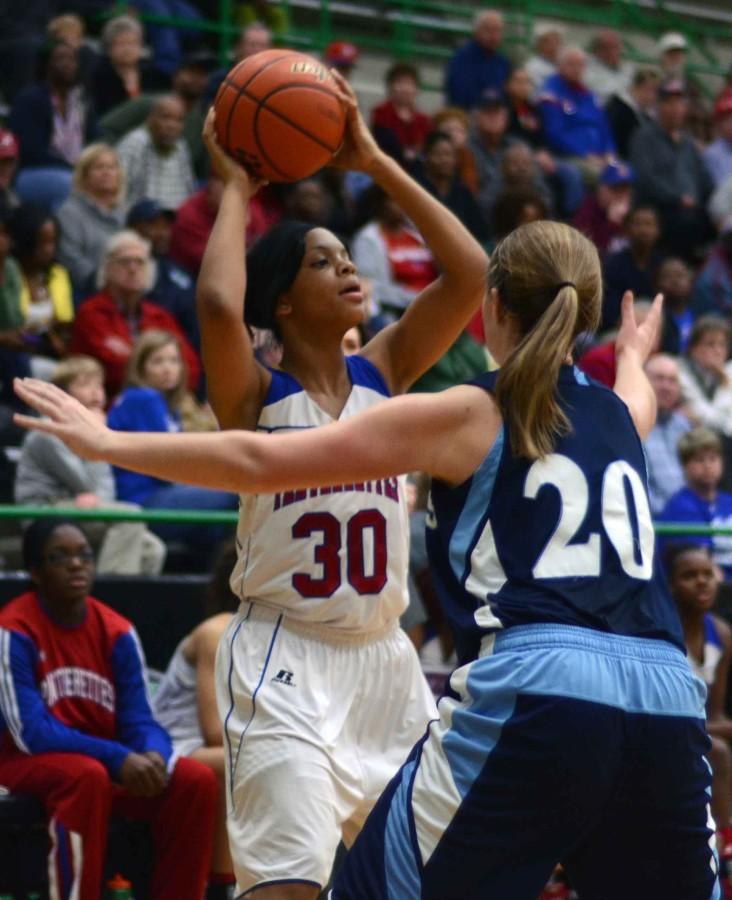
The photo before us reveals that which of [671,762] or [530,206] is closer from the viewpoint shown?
[671,762]

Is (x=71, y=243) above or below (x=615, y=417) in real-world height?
below

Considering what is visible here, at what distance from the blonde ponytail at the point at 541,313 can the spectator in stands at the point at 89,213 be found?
6712 millimetres

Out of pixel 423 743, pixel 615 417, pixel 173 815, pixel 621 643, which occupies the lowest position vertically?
pixel 173 815

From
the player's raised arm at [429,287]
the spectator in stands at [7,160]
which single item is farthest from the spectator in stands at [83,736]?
the spectator in stands at [7,160]

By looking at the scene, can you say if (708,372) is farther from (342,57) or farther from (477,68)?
(477,68)

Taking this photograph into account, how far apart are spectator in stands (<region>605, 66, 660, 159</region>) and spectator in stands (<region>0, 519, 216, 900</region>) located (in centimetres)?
955

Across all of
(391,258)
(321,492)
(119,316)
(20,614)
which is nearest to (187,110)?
(391,258)

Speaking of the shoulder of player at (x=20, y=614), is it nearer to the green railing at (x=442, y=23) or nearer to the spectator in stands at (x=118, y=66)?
the spectator in stands at (x=118, y=66)

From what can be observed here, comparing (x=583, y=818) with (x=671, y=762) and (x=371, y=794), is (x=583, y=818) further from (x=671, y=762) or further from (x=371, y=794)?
(x=371, y=794)

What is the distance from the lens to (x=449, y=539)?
3.12 m

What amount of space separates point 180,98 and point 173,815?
23.4ft

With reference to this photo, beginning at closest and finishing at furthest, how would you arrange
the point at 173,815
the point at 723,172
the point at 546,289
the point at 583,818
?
the point at 583,818 < the point at 546,289 < the point at 173,815 < the point at 723,172

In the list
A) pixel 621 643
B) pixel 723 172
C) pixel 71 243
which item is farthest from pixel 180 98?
pixel 621 643

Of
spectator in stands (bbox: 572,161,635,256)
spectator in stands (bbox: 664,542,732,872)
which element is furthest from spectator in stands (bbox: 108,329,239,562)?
spectator in stands (bbox: 572,161,635,256)
